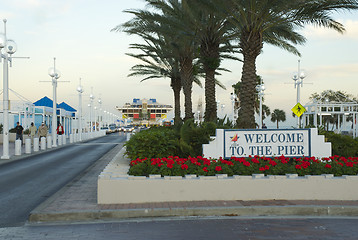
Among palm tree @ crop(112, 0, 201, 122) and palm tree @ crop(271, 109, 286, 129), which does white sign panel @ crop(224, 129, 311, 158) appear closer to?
palm tree @ crop(112, 0, 201, 122)

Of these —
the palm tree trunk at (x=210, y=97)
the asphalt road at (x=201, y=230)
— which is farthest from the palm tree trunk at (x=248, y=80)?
the asphalt road at (x=201, y=230)

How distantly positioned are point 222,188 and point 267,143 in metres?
3.37

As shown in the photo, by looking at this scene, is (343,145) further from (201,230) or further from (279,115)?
(279,115)

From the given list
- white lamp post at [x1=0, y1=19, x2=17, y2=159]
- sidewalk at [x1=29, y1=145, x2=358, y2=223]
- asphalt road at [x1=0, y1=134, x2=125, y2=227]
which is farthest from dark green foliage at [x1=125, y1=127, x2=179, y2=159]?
white lamp post at [x1=0, y1=19, x2=17, y2=159]

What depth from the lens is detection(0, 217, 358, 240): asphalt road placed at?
642 centimetres

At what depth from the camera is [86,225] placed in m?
7.22

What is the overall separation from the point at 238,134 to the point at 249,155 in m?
0.70

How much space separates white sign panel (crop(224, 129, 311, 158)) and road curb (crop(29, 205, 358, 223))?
12.0ft

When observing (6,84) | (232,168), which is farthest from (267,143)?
(6,84)

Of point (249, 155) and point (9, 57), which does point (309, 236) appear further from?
point (9, 57)

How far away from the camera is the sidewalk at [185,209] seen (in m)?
7.59

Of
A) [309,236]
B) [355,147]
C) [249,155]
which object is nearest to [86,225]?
[309,236]

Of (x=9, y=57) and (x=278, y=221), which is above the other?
(x=9, y=57)

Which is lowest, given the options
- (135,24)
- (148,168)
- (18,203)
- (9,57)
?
(18,203)
